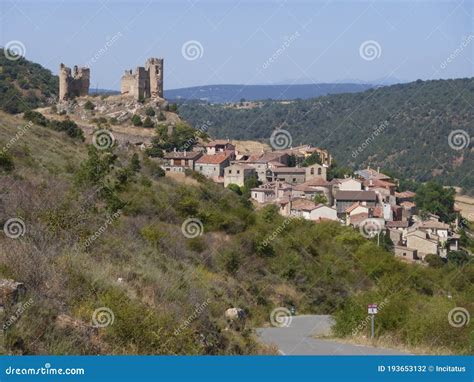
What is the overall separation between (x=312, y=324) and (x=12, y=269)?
9953 millimetres

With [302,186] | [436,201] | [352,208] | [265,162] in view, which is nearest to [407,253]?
[352,208]

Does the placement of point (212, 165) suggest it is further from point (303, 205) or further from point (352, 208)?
point (352, 208)

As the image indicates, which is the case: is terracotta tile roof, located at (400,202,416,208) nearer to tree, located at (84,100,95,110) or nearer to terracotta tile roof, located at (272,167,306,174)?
terracotta tile roof, located at (272,167,306,174)

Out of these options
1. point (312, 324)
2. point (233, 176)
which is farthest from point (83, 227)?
point (233, 176)

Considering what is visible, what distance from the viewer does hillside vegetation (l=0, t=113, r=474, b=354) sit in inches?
279

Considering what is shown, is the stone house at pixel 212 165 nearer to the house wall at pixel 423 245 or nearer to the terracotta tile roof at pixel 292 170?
the terracotta tile roof at pixel 292 170

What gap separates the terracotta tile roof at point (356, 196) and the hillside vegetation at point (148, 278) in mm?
23785

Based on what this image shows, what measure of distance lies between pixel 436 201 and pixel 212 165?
20.0 metres

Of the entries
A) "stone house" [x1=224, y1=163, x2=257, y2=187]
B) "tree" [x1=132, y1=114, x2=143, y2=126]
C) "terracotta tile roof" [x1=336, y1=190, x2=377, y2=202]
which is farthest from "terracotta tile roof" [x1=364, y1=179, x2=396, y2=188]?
"tree" [x1=132, y1=114, x2=143, y2=126]

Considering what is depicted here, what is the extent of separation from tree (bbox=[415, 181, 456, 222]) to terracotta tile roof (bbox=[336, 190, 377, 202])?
32.6ft

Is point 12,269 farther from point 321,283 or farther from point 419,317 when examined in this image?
point 321,283

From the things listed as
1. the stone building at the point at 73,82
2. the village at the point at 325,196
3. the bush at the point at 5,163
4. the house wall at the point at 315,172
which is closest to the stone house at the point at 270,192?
the village at the point at 325,196

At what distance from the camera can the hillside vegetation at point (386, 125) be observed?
104m

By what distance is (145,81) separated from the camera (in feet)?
189
